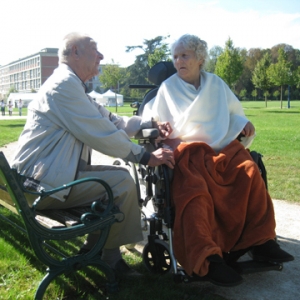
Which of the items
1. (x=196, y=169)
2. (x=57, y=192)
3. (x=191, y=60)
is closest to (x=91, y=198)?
(x=57, y=192)

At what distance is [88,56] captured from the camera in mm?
3248

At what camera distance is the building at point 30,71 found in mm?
92812

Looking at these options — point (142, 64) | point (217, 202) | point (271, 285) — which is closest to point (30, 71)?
point (142, 64)

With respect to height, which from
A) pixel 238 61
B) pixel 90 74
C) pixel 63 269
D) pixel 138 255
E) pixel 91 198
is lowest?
pixel 138 255

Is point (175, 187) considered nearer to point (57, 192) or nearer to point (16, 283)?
A: point (57, 192)

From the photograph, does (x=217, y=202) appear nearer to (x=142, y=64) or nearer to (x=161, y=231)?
(x=161, y=231)

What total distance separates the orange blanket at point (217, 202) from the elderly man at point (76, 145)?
204 mm

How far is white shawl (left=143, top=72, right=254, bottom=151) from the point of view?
12.1 ft

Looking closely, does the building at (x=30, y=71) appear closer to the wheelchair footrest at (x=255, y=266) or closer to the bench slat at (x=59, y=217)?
the bench slat at (x=59, y=217)

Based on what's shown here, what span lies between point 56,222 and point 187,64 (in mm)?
1760

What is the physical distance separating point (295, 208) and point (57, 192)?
3320 millimetres

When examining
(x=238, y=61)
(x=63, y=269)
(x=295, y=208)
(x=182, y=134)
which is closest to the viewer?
(x=63, y=269)

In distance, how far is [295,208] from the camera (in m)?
5.27

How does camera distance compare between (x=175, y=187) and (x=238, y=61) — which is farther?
(x=238, y=61)
